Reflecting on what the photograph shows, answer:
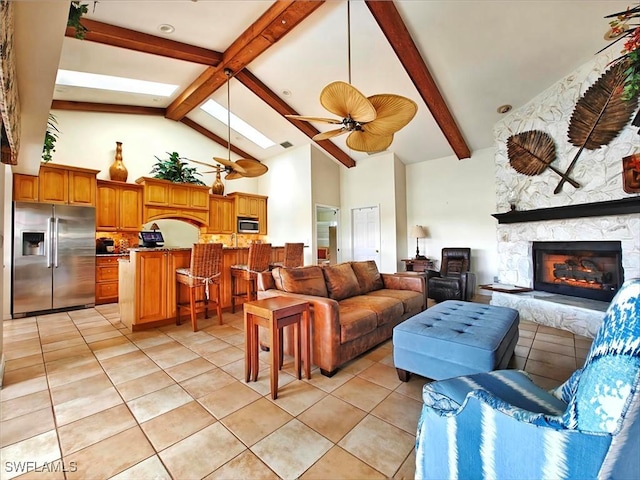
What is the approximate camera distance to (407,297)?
3322 mm

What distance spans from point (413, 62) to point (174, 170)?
17.3ft

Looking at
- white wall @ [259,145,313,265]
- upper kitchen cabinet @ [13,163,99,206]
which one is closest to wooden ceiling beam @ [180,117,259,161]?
white wall @ [259,145,313,265]

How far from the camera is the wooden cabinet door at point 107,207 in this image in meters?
5.06

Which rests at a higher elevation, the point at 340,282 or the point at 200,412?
the point at 340,282

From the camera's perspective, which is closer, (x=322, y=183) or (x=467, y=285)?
(x=467, y=285)

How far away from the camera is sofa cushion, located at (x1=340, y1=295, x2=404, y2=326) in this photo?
2.77 m

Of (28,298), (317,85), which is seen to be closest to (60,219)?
(28,298)

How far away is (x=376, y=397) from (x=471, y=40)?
164 inches

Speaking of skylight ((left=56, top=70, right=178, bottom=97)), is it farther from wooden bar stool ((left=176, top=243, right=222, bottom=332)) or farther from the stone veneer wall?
the stone veneer wall

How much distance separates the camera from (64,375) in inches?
92.0

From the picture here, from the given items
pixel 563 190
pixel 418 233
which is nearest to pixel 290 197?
pixel 418 233

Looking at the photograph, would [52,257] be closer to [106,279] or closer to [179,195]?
[106,279]

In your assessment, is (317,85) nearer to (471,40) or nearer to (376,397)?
(471,40)

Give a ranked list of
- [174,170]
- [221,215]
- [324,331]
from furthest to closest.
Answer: [221,215] → [174,170] → [324,331]
